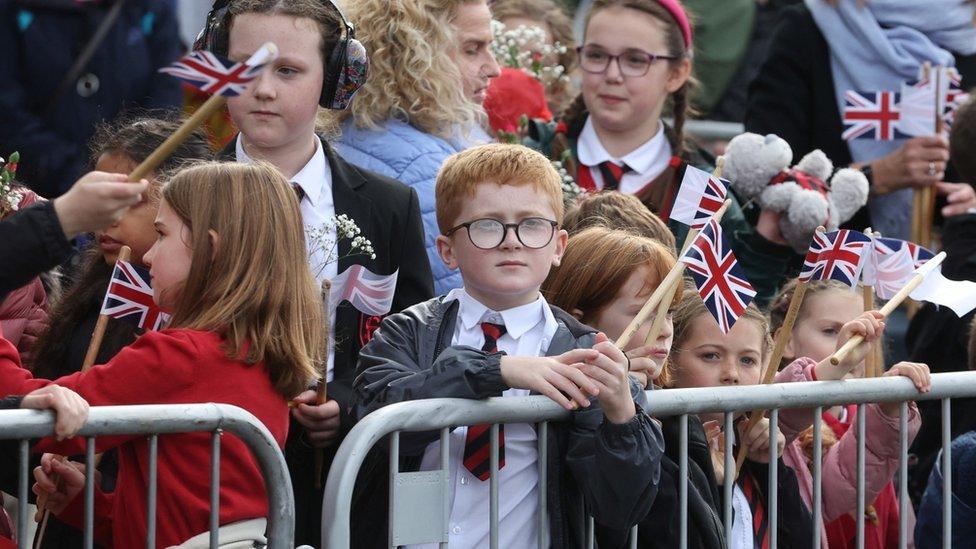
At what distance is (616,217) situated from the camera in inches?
193

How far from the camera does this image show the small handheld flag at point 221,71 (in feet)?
10.4

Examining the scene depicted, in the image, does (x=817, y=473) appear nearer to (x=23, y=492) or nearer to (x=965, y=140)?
(x=23, y=492)

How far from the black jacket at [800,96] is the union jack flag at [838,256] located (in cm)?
259

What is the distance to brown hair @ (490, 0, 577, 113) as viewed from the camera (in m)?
7.71

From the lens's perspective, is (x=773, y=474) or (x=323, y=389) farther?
(x=323, y=389)

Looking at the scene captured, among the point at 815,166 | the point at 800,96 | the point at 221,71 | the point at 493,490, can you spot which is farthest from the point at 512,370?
the point at 800,96

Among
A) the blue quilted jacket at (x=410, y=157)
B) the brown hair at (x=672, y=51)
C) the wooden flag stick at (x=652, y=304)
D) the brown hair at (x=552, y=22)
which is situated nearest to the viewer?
the wooden flag stick at (x=652, y=304)

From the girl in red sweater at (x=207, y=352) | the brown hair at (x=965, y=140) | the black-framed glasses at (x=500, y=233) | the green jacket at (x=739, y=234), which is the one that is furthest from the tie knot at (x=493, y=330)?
the brown hair at (x=965, y=140)

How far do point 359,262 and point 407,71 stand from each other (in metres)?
0.94

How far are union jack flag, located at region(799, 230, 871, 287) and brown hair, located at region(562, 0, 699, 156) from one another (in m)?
1.62

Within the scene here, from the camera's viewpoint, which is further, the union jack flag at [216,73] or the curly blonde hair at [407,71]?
the curly blonde hair at [407,71]

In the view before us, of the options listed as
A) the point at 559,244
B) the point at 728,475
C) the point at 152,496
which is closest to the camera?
the point at 152,496

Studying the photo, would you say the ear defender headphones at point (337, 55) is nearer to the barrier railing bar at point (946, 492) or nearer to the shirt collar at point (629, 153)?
the shirt collar at point (629, 153)

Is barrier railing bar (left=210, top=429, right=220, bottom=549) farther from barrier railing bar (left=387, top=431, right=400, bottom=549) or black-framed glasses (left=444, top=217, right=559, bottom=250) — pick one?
black-framed glasses (left=444, top=217, right=559, bottom=250)
